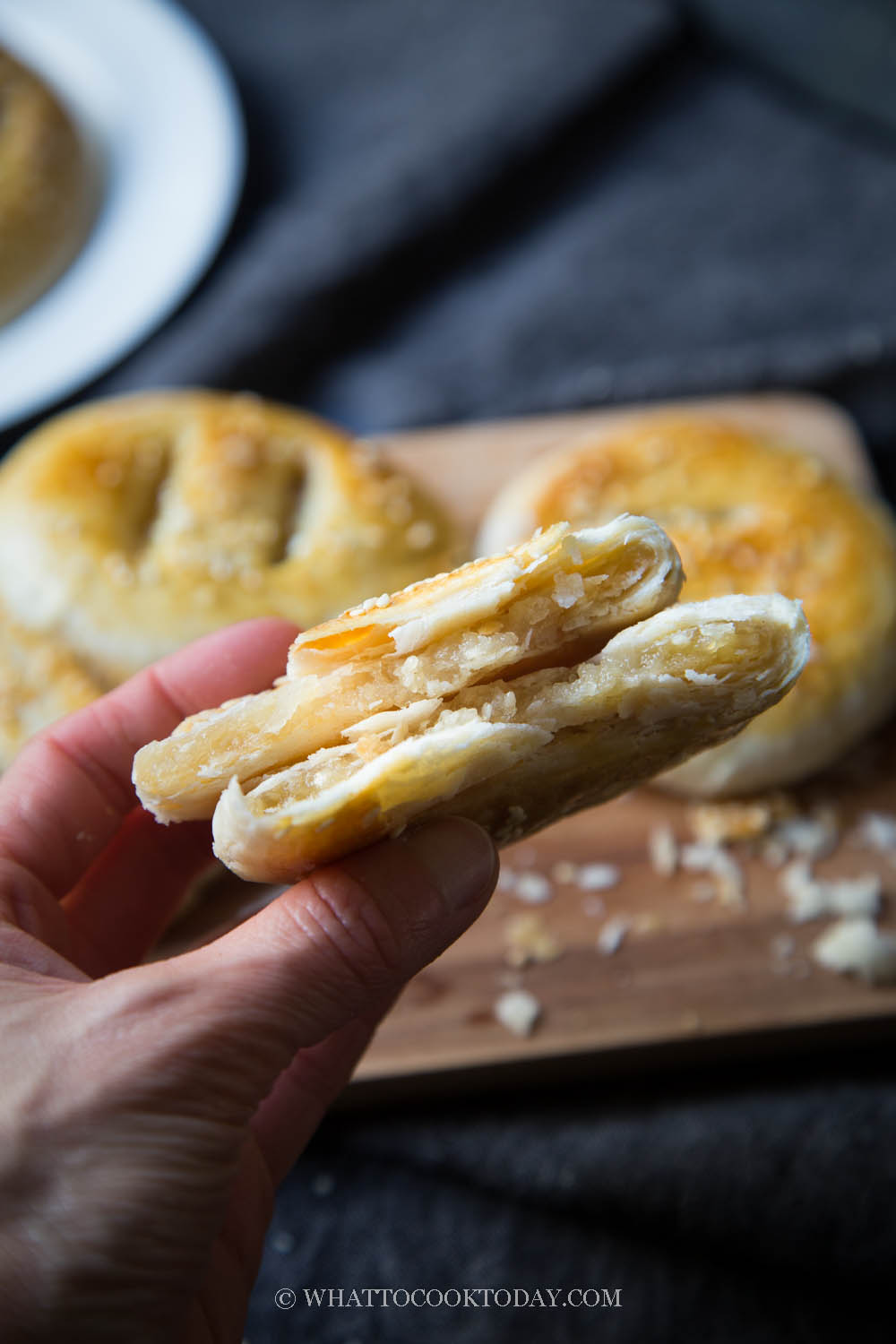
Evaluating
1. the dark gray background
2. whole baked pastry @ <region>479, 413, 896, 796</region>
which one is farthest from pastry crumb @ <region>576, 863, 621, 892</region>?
the dark gray background

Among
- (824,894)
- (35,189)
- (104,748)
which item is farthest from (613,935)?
(35,189)

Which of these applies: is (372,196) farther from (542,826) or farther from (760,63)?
(542,826)

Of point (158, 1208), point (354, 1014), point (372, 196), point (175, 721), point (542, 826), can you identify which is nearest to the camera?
point (158, 1208)

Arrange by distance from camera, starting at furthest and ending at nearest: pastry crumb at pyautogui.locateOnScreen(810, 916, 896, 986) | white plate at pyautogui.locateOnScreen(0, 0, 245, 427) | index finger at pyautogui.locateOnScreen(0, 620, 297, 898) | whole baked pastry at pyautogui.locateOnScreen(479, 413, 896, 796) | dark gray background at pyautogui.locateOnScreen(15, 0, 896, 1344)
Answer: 1. white plate at pyautogui.locateOnScreen(0, 0, 245, 427)
2. whole baked pastry at pyautogui.locateOnScreen(479, 413, 896, 796)
3. pastry crumb at pyautogui.locateOnScreen(810, 916, 896, 986)
4. dark gray background at pyautogui.locateOnScreen(15, 0, 896, 1344)
5. index finger at pyautogui.locateOnScreen(0, 620, 297, 898)

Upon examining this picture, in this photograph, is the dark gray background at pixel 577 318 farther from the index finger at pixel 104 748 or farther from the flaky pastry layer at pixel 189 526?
the index finger at pixel 104 748

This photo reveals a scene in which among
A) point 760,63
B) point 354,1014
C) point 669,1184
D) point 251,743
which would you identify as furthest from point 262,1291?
point 760,63

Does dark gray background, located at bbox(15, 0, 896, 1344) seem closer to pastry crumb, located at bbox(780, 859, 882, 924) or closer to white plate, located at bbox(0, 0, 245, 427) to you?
white plate, located at bbox(0, 0, 245, 427)

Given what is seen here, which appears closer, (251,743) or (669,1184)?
(251,743)
